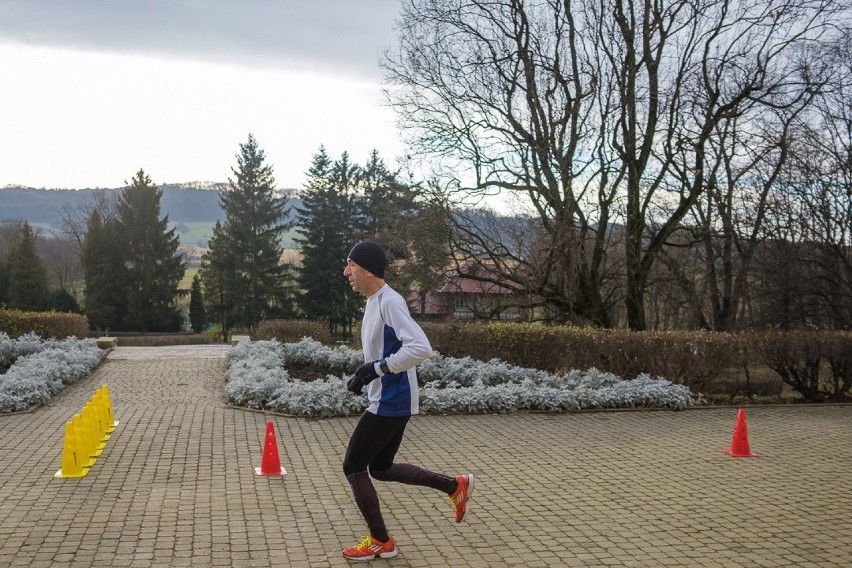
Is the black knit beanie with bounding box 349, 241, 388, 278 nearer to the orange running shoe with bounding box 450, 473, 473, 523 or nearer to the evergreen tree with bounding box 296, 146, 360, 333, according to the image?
the orange running shoe with bounding box 450, 473, 473, 523

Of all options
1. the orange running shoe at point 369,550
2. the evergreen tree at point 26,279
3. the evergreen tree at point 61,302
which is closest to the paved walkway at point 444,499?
the orange running shoe at point 369,550

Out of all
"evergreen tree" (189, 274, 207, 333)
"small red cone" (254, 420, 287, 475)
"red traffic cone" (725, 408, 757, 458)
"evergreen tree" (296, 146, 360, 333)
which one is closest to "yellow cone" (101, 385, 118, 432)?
"small red cone" (254, 420, 287, 475)

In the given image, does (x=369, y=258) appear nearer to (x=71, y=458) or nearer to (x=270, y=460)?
(x=270, y=460)

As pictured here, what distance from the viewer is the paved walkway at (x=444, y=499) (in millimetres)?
5492

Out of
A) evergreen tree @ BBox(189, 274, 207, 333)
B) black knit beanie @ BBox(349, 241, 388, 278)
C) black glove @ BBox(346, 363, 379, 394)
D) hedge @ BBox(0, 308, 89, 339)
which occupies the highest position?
black knit beanie @ BBox(349, 241, 388, 278)

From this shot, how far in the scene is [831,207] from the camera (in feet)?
84.8

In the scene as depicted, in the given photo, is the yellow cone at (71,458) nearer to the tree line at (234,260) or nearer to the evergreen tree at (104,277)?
the tree line at (234,260)

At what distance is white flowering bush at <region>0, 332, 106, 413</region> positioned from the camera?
11.7 meters

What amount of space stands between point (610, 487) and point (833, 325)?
66.9 ft

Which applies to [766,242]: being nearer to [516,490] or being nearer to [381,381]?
[516,490]

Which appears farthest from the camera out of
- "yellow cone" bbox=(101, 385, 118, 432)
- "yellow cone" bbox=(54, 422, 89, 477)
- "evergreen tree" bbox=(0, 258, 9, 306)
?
"evergreen tree" bbox=(0, 258, 9, 306)

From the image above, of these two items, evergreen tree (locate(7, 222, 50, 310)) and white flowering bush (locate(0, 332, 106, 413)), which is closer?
white flowering bush (locate(0, 332, 106, 413))

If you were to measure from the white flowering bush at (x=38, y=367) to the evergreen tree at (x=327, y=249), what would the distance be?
34.5 meters

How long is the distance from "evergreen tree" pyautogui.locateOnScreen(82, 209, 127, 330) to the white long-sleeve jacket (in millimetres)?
56653
